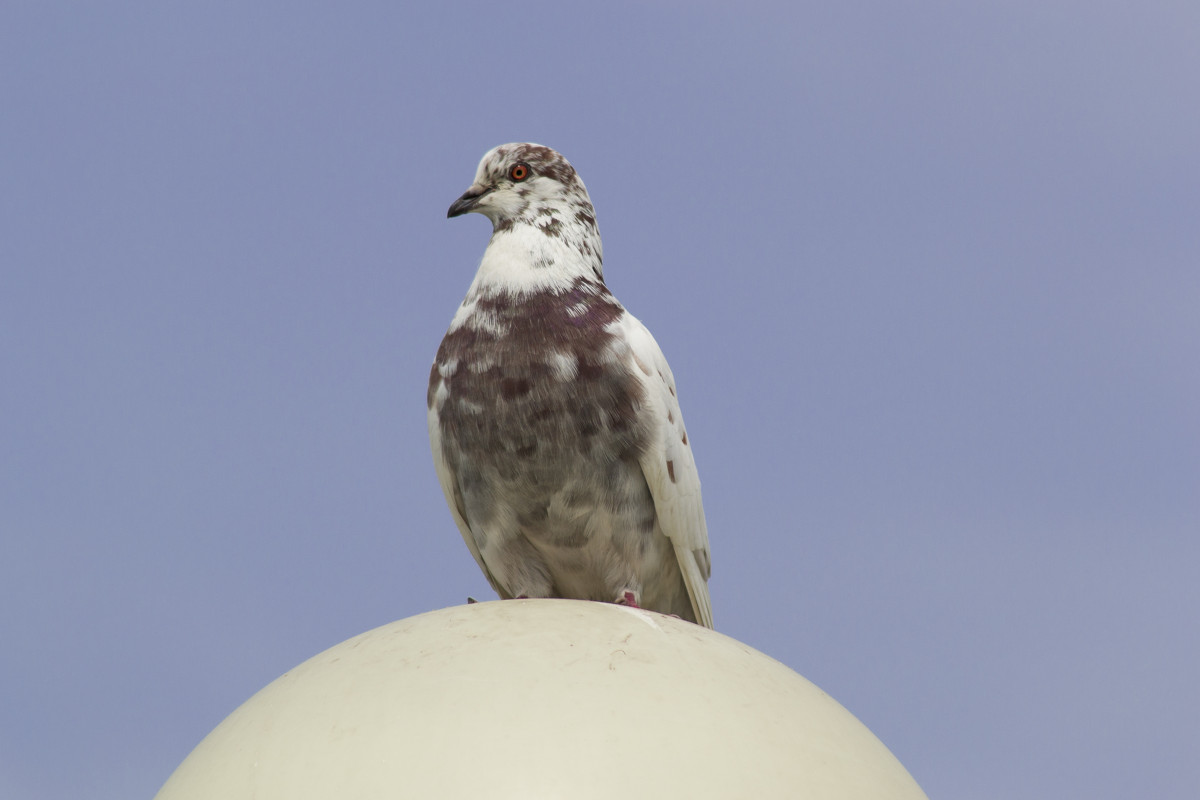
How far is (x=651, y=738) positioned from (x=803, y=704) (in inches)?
27.9

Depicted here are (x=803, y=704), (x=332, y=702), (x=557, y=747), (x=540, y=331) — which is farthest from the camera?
(x=540, y=331)

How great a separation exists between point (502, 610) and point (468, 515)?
197cm

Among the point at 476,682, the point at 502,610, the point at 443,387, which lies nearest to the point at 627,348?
the point at 443,387

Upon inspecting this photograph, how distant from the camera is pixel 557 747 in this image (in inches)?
147

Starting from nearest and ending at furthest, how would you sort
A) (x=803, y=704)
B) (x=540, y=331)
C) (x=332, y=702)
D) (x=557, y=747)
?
(x=557, y=747), (x=332, y=702), (x=803, y=704), (x=540, y=331)

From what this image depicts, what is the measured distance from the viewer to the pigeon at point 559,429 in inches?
237

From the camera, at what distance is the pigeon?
602 cm

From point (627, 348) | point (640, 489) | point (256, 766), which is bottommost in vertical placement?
point (256, 766)

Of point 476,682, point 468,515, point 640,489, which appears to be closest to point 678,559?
point 640,489

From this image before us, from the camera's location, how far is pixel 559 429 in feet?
19.7

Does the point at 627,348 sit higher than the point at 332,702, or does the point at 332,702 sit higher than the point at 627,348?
the point at 627,348

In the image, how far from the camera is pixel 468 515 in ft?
21.0

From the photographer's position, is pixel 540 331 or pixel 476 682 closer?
pixel 476 682

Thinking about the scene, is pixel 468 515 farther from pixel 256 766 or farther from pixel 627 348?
pixel 256 766
